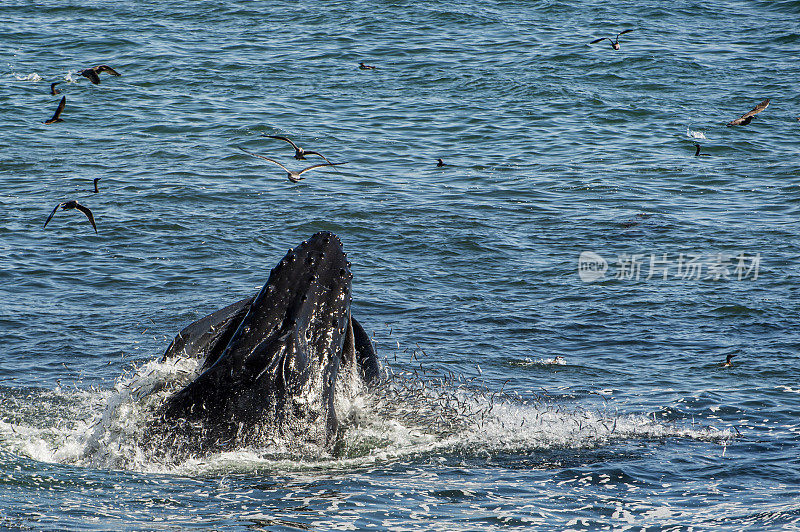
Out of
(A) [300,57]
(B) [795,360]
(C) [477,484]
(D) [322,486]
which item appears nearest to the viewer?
(D) [322,486]

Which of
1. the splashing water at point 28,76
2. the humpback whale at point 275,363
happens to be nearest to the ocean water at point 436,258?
the humpback whale at point 275,363

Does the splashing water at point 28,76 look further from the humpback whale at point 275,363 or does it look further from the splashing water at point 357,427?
the humpback whale at point 275,363

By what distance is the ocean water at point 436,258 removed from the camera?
27.0 feet

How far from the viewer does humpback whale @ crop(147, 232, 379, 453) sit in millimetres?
7250

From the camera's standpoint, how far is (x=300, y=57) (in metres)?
34.6

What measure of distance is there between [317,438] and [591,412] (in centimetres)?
450

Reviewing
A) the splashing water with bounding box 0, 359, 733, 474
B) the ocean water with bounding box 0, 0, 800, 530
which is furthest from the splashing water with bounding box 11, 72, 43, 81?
the splashing water with bounding box 0, 359, 733, 474

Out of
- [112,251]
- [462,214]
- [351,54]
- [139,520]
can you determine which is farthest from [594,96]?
[139,520]

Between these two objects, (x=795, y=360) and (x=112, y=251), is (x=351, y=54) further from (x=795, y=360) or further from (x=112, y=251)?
(x=795, y=360)

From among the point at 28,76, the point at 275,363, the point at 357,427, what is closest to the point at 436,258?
the point at 357,427

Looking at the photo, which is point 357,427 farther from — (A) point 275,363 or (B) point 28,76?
(B) point 28,76

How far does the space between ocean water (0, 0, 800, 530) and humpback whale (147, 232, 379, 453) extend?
8.6 inches

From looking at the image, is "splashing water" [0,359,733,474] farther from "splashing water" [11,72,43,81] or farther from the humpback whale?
"splashing water" [11,72,43,81]

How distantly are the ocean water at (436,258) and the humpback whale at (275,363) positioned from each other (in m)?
0.22
